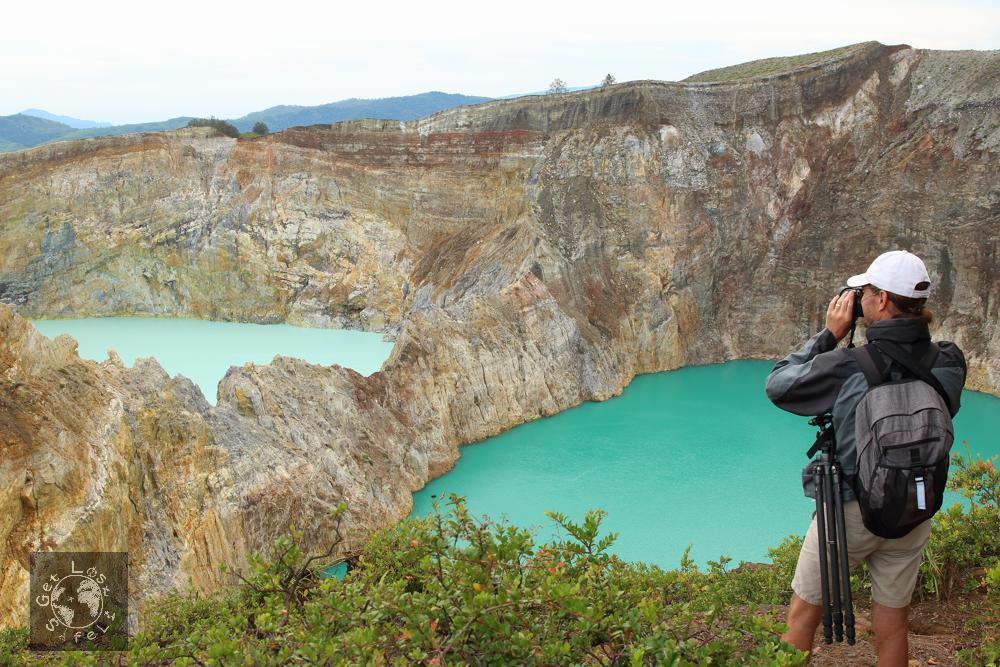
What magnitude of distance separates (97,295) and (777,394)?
3048cm

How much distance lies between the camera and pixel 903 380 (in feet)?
10.5

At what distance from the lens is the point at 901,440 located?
3.08 metres

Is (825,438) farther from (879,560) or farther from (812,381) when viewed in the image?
(879,560)

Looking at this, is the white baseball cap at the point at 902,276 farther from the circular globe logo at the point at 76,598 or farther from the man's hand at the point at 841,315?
the circular globe logo at the point at 76,598

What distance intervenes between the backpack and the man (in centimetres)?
5

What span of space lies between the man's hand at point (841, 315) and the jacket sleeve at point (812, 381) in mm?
67

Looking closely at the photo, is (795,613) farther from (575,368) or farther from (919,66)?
(919,66)

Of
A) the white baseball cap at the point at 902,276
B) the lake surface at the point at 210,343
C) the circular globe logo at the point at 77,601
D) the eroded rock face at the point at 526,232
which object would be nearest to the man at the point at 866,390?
the white baseball cap at the point at 902,276

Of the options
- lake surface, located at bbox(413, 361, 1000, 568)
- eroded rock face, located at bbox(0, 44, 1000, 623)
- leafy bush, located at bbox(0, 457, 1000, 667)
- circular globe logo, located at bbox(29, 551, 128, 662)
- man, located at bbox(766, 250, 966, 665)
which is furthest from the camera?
eroded rock face, located at bbox(0, 44, 1000, 623)

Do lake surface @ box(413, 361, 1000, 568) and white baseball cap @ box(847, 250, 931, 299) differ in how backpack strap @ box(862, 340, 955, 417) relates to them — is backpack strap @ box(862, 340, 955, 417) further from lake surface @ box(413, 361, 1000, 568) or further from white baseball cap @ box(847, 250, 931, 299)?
lake surface @ box(413, 361, 1000, 568)

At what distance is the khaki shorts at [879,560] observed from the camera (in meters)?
3.41

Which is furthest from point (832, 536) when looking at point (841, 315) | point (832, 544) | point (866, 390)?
point (841, 315)

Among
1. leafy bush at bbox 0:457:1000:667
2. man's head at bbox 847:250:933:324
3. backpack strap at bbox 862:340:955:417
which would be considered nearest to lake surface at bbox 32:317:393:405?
leafy bush at bbox 0:457:1000:667

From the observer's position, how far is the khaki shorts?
3412 millimetres
